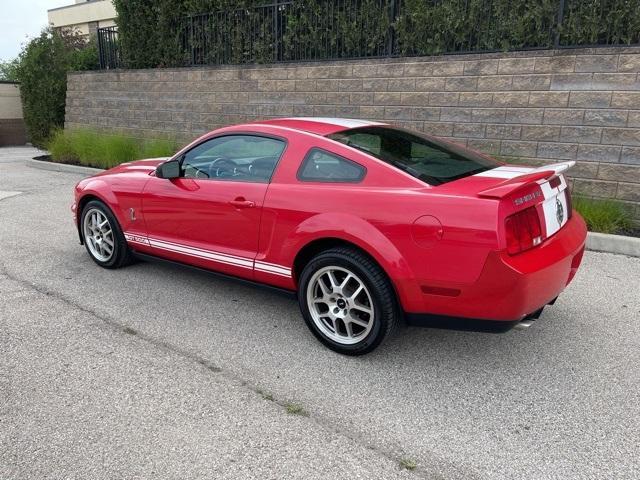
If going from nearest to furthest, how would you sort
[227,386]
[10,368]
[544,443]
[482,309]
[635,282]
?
[544,443] → [482,309] → [227,386] → [10,368] → [635,282]

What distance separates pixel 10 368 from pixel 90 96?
1236cm

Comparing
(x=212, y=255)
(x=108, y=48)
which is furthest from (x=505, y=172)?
(x=108, y=48)

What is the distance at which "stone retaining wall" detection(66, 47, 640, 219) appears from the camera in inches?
250

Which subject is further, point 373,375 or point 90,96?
point 90,96

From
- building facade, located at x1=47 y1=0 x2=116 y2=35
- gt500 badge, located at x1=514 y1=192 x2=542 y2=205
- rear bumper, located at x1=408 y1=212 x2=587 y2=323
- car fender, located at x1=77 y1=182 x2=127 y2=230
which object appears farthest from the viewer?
building facade, located at x1=47 y1=0 x2=116 y2=35

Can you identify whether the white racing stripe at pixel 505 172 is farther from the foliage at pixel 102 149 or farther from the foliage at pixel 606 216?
the foliage at pixel 102 149

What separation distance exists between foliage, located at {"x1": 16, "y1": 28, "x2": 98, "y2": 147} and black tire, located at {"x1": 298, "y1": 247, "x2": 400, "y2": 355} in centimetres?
1403

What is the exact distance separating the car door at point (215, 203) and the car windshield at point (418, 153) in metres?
0.63

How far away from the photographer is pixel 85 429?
2686 mm

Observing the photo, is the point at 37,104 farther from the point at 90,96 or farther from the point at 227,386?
the point at 227,386

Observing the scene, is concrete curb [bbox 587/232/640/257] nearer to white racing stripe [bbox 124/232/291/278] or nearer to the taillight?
the taillight

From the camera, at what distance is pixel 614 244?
227 inches

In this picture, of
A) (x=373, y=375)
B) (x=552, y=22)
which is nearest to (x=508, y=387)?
(x=373, y=375)

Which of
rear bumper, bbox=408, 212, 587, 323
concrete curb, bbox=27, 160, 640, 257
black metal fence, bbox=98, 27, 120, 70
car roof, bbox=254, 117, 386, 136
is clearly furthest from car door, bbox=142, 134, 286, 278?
black metal fence, bbox=98, 27, 120, 70
